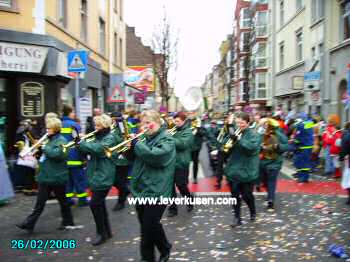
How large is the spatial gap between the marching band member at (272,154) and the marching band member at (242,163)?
3.87 ft

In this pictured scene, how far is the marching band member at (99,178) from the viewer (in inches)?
220

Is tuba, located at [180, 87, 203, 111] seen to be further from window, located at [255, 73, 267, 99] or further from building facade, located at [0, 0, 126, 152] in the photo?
window, located at [255, 73, 267, 99]

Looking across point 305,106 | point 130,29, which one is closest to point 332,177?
point 305,106

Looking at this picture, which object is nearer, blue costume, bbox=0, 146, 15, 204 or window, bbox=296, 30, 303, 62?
blue costume, bbox=0, 146, 15, 204

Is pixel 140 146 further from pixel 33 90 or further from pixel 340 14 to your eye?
pixel 340 14

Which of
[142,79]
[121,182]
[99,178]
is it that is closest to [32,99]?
[121,182]

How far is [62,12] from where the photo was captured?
15172 millimetres

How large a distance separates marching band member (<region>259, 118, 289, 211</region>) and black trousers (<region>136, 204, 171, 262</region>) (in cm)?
354

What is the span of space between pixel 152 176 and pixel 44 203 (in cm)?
255

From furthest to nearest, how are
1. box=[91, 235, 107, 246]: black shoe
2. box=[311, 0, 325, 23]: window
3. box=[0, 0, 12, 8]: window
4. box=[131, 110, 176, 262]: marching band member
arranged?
box=[311, 0, 325, 23]: window < box=[0, 0, 12, 8]: window < box=[91, 235, 107, 246]: black shoe < box=[131, 110, 176, 262]: marching band member

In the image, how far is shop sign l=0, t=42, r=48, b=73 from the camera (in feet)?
38.7

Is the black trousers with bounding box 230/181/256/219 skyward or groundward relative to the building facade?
groundward

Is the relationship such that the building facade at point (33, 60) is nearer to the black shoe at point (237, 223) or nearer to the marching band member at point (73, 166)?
the marching band member at point (73, 166)
